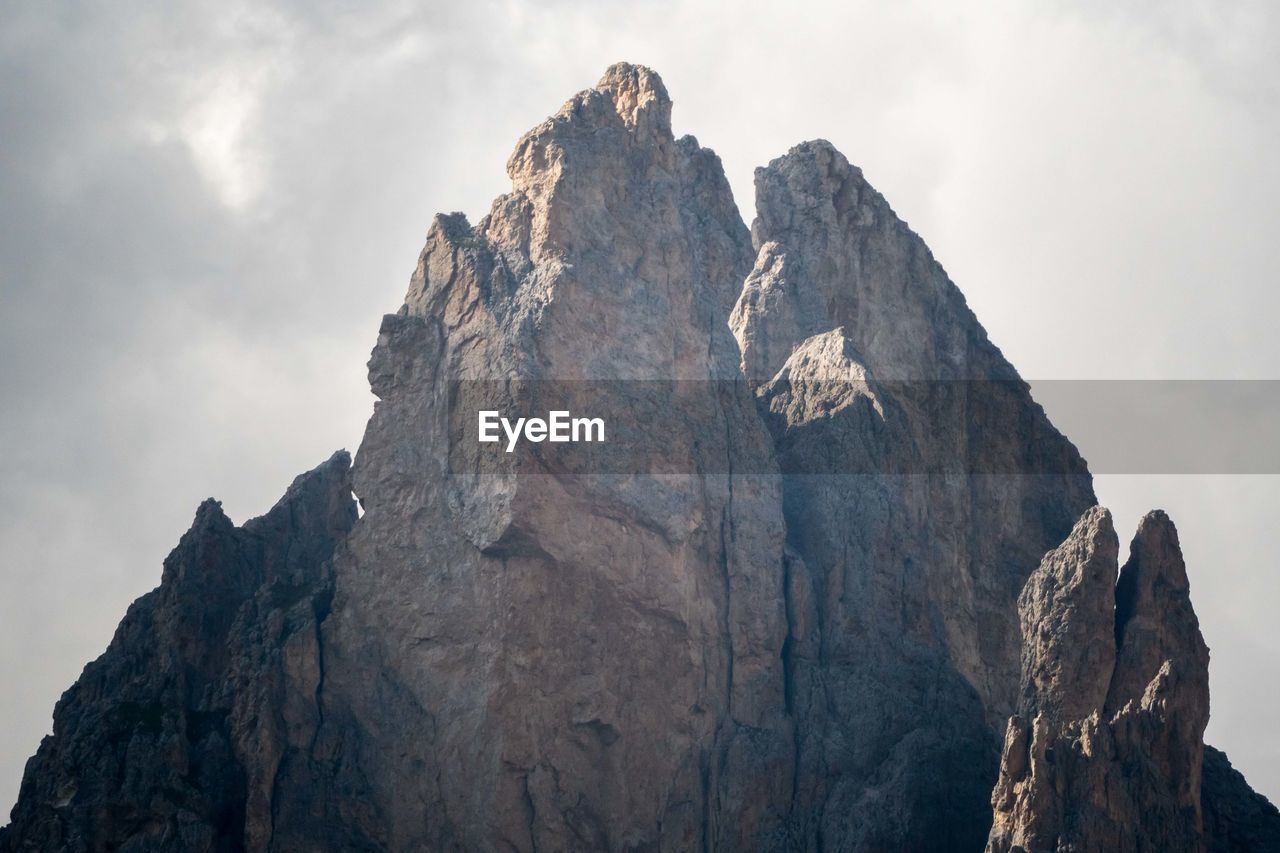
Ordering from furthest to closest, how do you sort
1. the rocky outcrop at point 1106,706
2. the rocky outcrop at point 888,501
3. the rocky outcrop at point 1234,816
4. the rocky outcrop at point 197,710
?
the rocky outcrop at point 888,501, the rocky outcrop at point 197,710, the rocky outcrop at point 1234,816, the rocky outcrop at point 1106,706

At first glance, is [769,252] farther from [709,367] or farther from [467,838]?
[467,838]

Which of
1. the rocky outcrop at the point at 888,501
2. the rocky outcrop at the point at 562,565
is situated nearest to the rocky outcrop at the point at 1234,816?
the rocky outcrop at the point at 888,501

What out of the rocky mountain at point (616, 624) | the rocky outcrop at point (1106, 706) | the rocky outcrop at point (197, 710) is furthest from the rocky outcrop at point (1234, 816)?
the rocky outcrop at point (197, 710)

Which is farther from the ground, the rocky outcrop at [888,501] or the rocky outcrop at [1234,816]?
the rocky outcrop at [888,501]

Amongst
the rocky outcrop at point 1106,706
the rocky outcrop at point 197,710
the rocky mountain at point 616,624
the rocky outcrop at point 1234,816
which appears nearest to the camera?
the rocky outcrop at point 1106,706

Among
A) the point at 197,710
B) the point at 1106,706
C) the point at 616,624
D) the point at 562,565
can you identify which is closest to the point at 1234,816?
the point at 1106,706

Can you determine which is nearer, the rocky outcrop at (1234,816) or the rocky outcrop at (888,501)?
the rocky outcrop at (1234,816)

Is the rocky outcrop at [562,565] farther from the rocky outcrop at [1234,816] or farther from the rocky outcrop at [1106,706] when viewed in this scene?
the rocky outcrop at [1234,816]

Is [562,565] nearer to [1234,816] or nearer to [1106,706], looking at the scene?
[1106,706]
